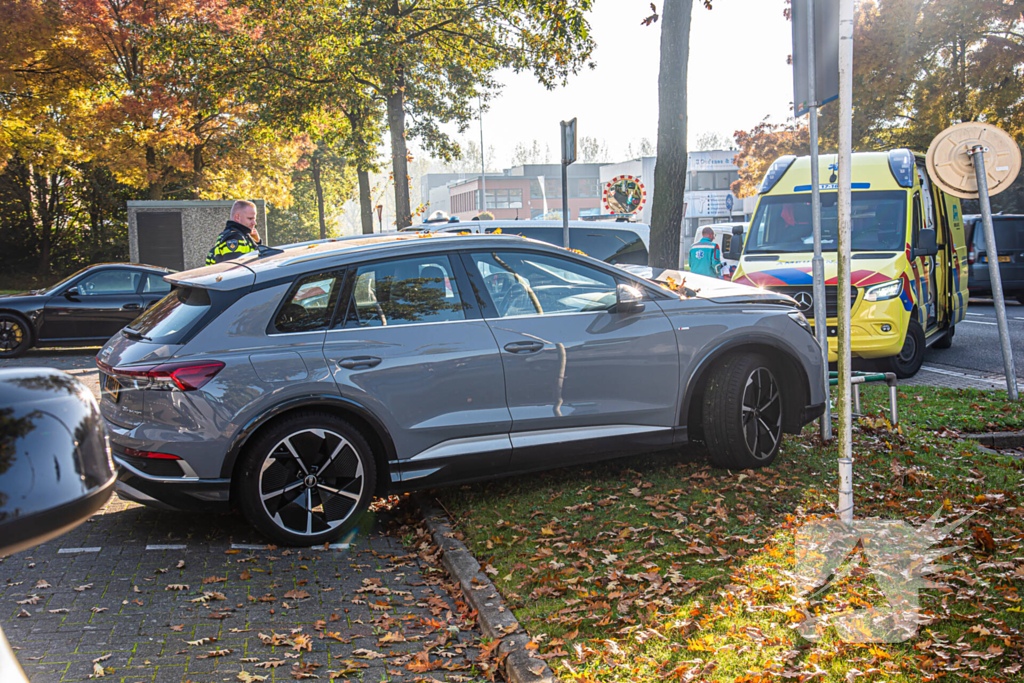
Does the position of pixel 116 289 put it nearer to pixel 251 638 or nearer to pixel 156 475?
pixel 156 475

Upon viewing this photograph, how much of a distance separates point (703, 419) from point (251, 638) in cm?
337

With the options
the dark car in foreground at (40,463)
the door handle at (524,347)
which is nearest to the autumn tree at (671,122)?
the door handle at (524,347)

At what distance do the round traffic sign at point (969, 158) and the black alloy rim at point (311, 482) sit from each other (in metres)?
6.59

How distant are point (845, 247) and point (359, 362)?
2.71 metres

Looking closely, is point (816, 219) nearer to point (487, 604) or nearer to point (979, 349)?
point (487, 604)

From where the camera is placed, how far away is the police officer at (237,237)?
320 inches

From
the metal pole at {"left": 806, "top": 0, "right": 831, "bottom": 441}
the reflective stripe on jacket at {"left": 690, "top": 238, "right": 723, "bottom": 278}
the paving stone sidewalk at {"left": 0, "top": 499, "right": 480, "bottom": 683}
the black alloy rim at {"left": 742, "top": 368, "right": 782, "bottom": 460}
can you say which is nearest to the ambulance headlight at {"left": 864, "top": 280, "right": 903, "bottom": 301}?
the reflective stripe on jacket at {"left": 690, "top": 238, "right": 723, "bottom": 278}

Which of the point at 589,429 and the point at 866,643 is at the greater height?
the point at 589,429

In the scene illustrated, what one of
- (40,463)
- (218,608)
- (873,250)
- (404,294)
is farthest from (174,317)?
(873,250)

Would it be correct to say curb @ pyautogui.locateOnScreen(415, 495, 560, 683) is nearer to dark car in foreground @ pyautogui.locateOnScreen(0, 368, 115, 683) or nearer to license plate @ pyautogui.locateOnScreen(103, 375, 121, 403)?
license plate @ pyautogui.locateOnScreen(103, 375, 121, 403)

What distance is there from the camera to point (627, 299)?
18.6ft

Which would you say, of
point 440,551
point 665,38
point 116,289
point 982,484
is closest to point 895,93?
point 665,38

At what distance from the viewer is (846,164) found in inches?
177

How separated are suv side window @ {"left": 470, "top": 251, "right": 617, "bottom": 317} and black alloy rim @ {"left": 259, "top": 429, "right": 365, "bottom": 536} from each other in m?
1.33
